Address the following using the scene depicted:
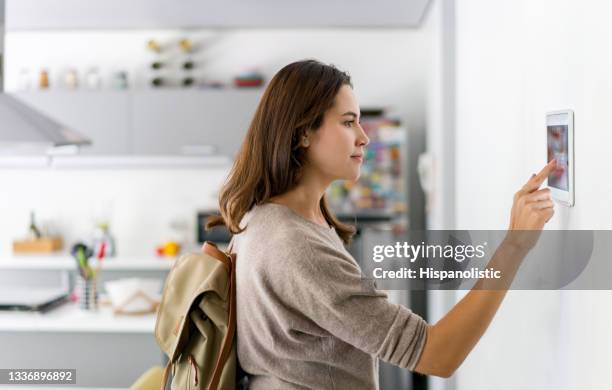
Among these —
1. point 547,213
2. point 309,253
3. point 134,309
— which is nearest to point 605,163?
point 547,213

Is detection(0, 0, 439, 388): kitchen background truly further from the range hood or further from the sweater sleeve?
the sweater sleeve

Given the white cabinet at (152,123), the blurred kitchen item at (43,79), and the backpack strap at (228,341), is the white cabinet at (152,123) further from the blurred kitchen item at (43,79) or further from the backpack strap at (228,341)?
the backpack strap at (228,341)

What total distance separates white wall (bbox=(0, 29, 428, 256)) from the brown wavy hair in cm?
333

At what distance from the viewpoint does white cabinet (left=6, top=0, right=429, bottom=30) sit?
3932 millimetres

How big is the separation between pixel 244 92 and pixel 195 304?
3.12 metres

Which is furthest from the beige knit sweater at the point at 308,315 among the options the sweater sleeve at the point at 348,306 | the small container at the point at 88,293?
the small container at the point at 88,293

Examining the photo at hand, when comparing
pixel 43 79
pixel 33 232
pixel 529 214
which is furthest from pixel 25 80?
pixel 529 214

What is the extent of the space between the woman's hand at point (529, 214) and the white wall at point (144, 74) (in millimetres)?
3430

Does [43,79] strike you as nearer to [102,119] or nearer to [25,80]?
[25,80]

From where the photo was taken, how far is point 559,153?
1.31m

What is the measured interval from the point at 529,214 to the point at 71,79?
12.8ft

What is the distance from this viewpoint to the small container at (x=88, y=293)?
3.45m

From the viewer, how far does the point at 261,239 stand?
4.12 ft

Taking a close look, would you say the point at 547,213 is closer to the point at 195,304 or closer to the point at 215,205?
the point at 195,304
